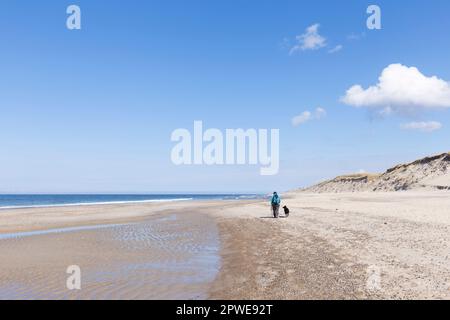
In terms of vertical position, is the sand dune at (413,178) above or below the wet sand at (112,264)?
above

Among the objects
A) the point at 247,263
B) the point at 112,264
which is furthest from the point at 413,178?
the point at 112,264

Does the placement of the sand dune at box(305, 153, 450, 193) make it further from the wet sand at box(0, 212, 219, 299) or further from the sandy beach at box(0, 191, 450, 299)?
the wet sand at box(0, 212, 219, 299)

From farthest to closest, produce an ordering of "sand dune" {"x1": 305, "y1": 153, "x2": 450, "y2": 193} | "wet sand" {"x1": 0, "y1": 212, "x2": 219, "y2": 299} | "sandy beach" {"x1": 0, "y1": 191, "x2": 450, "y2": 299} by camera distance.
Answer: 1. "sand dune" {"x1": 305, "y1": 153, "x2": 450, "y2": 193}
2. "wet sand" {"x1": 0, "y1": 212, "x2": 219, "y2": 299}
3. "sandy beach" {"x1": 0, "y1": 191, "x2": 450, "y2": 299}

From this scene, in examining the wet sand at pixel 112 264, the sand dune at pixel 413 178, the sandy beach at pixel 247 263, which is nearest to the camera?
the sandy beach at pixel 247 263

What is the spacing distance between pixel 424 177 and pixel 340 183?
153ft

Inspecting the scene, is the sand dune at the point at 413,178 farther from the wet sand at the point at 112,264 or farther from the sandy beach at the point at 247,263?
the wet sand at the point at 112,264

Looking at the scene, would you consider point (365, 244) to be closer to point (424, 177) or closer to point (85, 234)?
point (85, 234)

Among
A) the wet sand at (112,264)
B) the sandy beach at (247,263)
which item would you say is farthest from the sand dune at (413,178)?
the wet sand at (112,264)

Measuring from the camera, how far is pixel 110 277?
41.9 ft

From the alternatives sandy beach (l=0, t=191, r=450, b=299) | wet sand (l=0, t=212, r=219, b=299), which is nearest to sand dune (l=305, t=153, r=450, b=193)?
sandy beach (l=0, t=191, r=450, b=299)

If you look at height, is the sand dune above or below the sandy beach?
above
